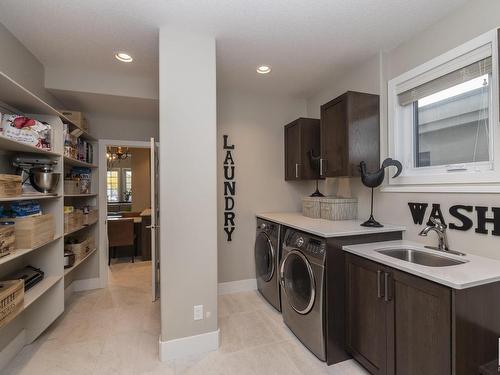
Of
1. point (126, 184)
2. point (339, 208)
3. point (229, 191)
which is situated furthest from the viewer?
point (126, 184)

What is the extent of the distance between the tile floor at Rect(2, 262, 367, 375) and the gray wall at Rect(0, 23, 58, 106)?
7.43 ft

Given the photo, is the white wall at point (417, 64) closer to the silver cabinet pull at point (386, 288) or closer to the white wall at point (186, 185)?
the silver cabinet pull at point (386, 288)

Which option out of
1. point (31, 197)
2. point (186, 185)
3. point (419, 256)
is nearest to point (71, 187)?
point (31, 197)

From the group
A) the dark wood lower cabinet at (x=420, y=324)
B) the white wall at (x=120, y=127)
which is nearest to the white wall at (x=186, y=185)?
the dark wood lower cabinet at (x=420, y=324)

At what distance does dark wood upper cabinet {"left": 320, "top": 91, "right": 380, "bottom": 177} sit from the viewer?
87.0 inches

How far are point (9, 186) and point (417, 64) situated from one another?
10.6 feet

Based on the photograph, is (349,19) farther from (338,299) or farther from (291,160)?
(338,299)

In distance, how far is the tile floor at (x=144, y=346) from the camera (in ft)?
5.77

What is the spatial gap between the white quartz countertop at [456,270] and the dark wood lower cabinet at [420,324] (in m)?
0.04

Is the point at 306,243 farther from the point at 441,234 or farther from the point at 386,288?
the point at 441,234

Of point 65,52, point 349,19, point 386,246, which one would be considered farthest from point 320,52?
point 65,52

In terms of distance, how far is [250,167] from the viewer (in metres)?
3.24

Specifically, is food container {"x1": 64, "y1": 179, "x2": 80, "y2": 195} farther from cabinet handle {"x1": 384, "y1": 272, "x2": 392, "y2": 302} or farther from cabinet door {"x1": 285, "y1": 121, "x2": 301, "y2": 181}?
cabinet handle {"x1": 384, "y1": 272, "x2": 392, "y2": 302}

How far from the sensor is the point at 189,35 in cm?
194
